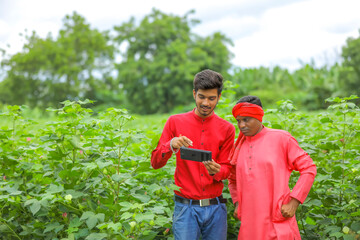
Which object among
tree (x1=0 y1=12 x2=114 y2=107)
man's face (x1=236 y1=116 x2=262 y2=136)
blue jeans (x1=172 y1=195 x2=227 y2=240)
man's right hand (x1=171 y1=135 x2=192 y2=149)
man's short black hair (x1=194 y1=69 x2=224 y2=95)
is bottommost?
blue jeans (x1=172 y1=195 x2=227 y2=240)

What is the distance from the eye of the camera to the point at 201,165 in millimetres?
2697

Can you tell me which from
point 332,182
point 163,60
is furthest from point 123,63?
point 332,182

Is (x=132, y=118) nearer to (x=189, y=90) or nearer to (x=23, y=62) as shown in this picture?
(x=189, y=90)

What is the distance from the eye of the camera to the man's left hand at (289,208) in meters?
2.32

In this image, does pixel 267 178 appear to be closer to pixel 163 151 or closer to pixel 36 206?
pixel 163 151

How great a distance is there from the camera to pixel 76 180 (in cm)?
315

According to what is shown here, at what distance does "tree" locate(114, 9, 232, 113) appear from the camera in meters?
A: 38.1

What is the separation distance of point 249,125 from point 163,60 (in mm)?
36270

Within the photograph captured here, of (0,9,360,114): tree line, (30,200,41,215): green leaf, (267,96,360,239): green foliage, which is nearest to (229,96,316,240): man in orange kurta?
(267,96,360,239): green foliage

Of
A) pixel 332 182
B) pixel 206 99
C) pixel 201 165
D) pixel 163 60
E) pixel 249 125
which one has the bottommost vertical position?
pixel 332 182

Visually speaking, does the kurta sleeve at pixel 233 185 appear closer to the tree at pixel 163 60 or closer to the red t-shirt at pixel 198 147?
the red t-shirt at pixel 198 147

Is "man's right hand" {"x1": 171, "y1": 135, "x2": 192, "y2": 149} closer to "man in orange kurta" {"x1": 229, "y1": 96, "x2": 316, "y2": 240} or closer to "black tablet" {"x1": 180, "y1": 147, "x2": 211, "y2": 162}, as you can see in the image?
"black tablet" {"x1": 180, "y1": 147, "x2": 211, "y2": 162}

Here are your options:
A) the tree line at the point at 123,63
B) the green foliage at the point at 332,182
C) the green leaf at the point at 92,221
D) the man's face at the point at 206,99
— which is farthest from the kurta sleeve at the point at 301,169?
the tree line at the point at 123,63

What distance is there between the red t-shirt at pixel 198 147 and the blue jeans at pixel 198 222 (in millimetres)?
84
